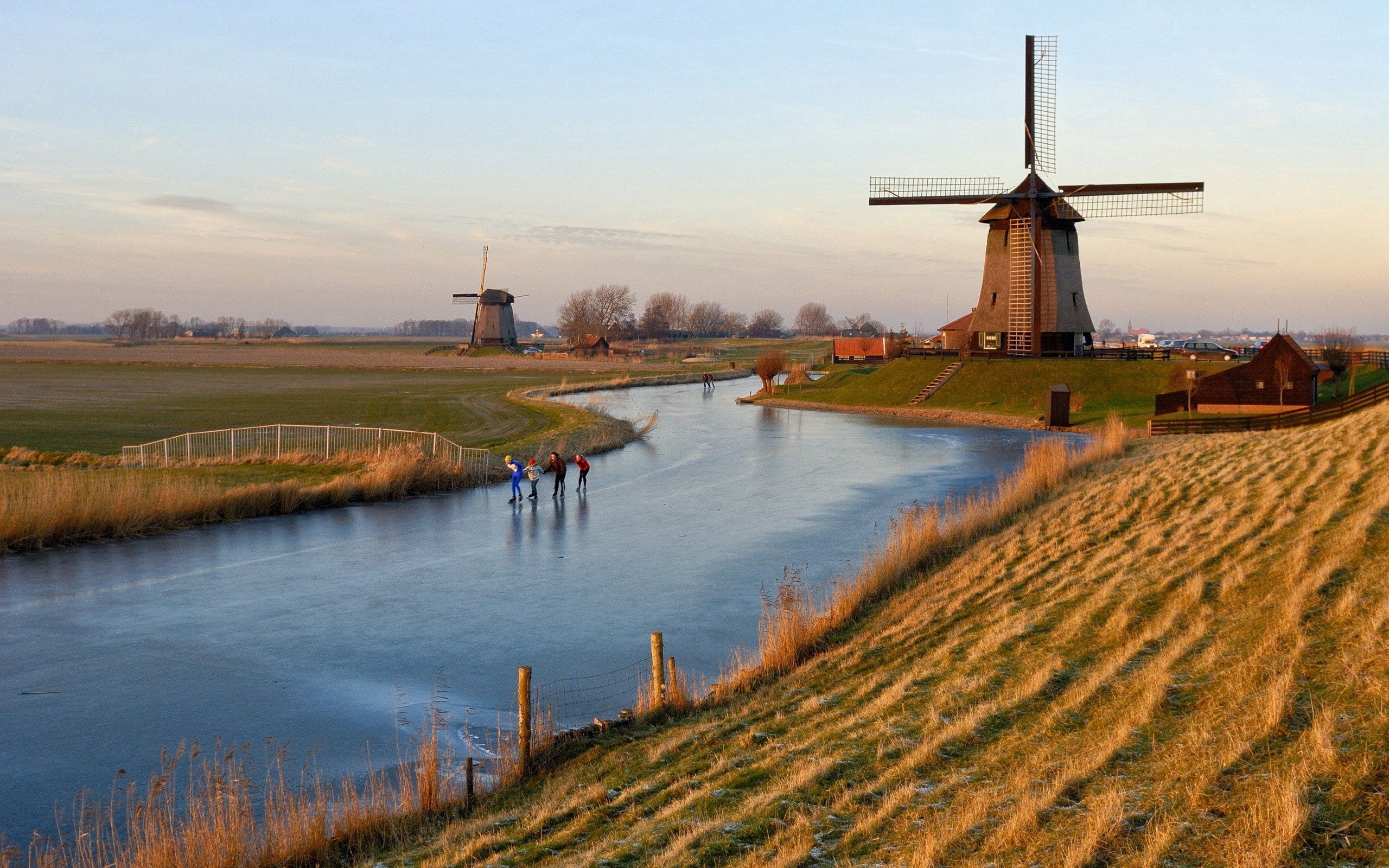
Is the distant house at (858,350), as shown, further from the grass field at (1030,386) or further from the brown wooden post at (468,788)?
the brown wooden post at (468,788)

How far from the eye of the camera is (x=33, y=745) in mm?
10930

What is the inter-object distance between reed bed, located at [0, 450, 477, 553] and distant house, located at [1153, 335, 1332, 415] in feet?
108

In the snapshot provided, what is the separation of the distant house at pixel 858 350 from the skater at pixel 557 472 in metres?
68.4

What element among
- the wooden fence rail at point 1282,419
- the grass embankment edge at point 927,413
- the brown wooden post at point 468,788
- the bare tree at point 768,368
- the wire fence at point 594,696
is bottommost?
the wire fence at point 594,696

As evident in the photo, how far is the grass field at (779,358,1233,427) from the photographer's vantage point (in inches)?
2032

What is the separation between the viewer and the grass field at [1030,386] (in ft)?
169

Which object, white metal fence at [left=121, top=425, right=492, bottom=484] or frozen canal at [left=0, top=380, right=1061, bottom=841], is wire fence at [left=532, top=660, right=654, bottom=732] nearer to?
frozen canal at [left=0, top=380, right=1061, bottom=841]

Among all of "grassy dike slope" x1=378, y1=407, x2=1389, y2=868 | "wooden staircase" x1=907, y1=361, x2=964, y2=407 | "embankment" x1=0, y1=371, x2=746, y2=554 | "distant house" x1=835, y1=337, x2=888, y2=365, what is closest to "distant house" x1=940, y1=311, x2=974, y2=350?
"wooden staircase" x1=907, y1=361, x2=964, y2=407

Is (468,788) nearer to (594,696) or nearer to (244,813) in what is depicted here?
(244,813)

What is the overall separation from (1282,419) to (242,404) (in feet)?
172

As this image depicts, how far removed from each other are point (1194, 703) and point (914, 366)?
5606 cm

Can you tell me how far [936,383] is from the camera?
198 feet

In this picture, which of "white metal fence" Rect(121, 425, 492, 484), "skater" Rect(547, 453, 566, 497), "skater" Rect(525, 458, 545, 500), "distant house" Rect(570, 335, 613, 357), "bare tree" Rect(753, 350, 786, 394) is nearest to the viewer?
"skater" Rect(525, 458, 545, 500)

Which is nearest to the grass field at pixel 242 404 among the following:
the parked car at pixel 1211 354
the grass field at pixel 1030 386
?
the grass field at pixel 1030 386
